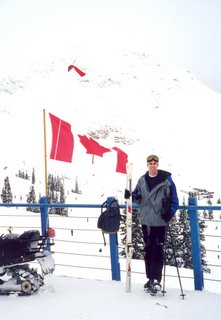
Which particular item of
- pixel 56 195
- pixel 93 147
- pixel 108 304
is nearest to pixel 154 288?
pixel 108 304

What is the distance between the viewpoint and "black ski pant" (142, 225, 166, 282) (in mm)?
5398

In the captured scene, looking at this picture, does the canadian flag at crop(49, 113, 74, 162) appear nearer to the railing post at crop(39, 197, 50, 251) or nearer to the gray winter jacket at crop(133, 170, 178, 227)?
the railing post at crop(39, 197, 50, 251)

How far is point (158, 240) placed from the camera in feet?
17.9

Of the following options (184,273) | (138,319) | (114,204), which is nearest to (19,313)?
(138,319)

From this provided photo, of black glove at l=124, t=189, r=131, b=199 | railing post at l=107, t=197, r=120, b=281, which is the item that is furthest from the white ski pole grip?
railing post at l=107, t=197, r=120, b=281

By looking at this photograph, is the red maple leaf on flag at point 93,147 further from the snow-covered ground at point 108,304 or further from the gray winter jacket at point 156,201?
the snow-covered ground at point 108,304

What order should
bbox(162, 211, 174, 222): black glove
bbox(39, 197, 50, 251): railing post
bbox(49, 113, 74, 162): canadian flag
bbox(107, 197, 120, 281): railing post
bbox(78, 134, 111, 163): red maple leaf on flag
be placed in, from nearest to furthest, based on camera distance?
bbox(162, 211, 174, 222): black glove < bbox(107, 197, 120, 281): railing post < bbox(39, 197, 50, 251): railing post < bbox(49, 113, 74, 162): canadian flag < bbox(78, 134, 111, 163): red maple leaf on flag

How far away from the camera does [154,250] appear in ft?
17.8

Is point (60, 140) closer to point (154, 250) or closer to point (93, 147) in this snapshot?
point (93, 147)

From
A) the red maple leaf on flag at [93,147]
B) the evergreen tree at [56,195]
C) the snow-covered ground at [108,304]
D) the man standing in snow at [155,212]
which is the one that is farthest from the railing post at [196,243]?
the evergreen tree at [56,195]

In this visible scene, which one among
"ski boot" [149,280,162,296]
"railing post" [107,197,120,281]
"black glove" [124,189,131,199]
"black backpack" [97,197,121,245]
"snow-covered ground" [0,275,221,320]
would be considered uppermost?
"black glove" [124,189,131,199]

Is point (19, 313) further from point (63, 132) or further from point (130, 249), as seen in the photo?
point (63, 132)

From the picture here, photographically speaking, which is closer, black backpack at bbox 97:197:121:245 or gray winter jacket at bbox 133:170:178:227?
gray winter jacket at bbox 133:170:178:227

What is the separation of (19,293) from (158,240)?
2174 mm
